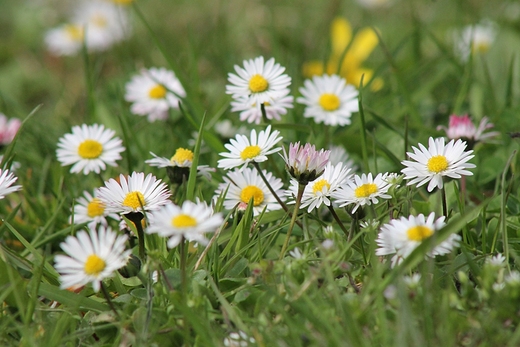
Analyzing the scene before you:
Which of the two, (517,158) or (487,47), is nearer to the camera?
(517,158)

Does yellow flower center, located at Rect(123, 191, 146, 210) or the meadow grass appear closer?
the meadow grass

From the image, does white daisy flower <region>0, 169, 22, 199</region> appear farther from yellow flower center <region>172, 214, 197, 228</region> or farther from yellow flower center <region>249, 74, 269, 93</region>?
yellow flower center <region>249, 74, 269, 93</region>

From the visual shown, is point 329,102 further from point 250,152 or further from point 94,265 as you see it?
point 94,265

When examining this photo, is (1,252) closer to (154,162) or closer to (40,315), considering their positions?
(40,315)

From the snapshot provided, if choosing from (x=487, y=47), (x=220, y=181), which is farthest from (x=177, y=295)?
(x=487, y=47)

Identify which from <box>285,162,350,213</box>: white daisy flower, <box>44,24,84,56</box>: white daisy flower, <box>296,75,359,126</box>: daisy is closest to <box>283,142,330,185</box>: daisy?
<box>285,162,350,213</box>: white daisy flower

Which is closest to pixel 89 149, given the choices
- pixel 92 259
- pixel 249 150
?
pixel 249 150

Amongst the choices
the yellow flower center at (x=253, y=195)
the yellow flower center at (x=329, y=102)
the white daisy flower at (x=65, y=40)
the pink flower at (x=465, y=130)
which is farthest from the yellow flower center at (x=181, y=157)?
the white daisy flower at (x=65, y=40)
